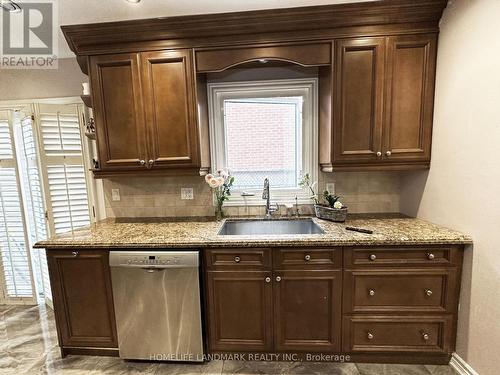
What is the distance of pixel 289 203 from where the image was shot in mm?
2281

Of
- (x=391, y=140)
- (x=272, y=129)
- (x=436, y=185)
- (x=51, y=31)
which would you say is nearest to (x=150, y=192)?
(x=272, y=129)

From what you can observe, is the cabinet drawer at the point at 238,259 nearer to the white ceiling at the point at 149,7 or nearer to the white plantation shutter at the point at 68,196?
the white plantation shutter at the point at 68,196

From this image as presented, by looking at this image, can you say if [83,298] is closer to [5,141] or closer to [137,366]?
[137,366]

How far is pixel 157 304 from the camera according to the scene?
1.68 m

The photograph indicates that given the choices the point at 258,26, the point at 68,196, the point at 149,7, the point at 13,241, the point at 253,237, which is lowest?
the point at 13,241

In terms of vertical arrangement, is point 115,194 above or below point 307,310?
above

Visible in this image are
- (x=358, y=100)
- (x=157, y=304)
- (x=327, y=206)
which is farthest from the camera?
(x=327, y=206)

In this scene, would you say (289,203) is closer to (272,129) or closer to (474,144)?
(272,129)

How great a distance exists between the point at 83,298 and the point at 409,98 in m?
2.85

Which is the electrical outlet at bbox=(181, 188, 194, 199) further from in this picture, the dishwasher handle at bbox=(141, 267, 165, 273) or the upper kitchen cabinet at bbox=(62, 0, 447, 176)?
the dishwasher handle at bbox=(141, 267, 165, 273)

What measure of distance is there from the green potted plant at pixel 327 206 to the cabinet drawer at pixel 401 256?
1.42ft

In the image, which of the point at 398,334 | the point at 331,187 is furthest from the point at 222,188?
the point at 398,334

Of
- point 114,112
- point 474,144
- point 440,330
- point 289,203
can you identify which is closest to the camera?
point 474,144

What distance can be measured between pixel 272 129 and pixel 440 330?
78.8 inches
